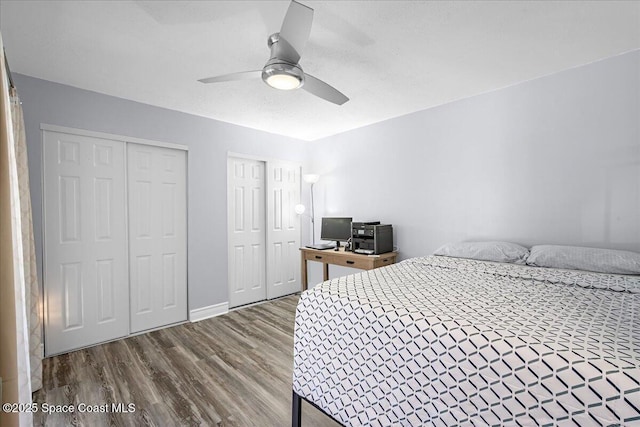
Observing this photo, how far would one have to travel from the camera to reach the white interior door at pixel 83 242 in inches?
102

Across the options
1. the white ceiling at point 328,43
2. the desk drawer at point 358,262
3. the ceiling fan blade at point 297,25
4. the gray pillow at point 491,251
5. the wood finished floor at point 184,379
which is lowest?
the wood finished floor at point 184,379

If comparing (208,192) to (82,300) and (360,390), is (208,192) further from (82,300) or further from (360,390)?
(360,390)

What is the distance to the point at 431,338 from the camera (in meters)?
1.23

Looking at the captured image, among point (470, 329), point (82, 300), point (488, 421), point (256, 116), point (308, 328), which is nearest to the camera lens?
point (488, 421)

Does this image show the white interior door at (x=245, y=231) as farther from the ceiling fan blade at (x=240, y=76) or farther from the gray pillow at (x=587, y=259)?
the gray pillow at (x=587, y=259)

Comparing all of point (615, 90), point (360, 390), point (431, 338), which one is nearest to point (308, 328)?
point (360, 390)

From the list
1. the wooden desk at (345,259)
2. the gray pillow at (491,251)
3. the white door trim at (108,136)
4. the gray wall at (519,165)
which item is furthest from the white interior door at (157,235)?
the gray pillow at (491,251)

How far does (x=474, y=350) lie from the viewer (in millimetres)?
1123

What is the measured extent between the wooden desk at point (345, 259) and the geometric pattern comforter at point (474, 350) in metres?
1.38

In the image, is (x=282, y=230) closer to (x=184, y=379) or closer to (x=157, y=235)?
(x=157, y=235)

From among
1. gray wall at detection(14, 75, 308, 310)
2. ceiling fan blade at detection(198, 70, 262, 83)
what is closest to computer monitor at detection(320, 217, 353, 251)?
gray wall at detection(14, 75, 308, 310)

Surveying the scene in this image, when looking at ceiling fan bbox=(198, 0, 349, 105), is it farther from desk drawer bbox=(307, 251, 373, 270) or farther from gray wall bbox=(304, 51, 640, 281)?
desk drawer bbox=(307, 251, 373, 270)

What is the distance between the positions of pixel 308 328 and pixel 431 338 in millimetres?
728

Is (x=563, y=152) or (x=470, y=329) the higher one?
(x=563, y=152)
